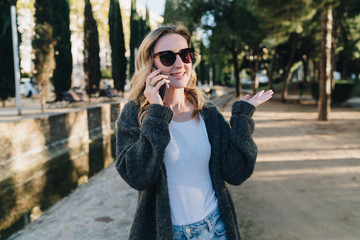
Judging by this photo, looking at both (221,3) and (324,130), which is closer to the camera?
(324,130)

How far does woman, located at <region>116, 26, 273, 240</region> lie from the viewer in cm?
167

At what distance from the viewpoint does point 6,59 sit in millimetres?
21938

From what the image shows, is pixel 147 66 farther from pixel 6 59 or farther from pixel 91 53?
pixel 91 53

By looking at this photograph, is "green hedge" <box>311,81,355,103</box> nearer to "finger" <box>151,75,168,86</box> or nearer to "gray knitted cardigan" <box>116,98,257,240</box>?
"gray knitted cardigan" <box>116,98,257,240</box>

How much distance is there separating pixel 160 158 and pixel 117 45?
32.9m

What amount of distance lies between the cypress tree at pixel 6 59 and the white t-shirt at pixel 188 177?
22.9m

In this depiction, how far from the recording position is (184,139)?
1817mm

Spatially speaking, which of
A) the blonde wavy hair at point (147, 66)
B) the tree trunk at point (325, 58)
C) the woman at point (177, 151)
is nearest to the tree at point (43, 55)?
the tree trunk at point (325, 58)

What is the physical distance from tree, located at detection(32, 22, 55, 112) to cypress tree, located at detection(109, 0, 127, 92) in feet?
42.2

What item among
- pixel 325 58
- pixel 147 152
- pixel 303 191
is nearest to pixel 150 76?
pixel 147 152

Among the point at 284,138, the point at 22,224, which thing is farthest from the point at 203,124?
the point at 284,138

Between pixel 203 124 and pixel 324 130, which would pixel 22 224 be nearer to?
pixel 203 124

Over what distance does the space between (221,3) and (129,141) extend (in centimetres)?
2851

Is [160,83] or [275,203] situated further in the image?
[275,203]
